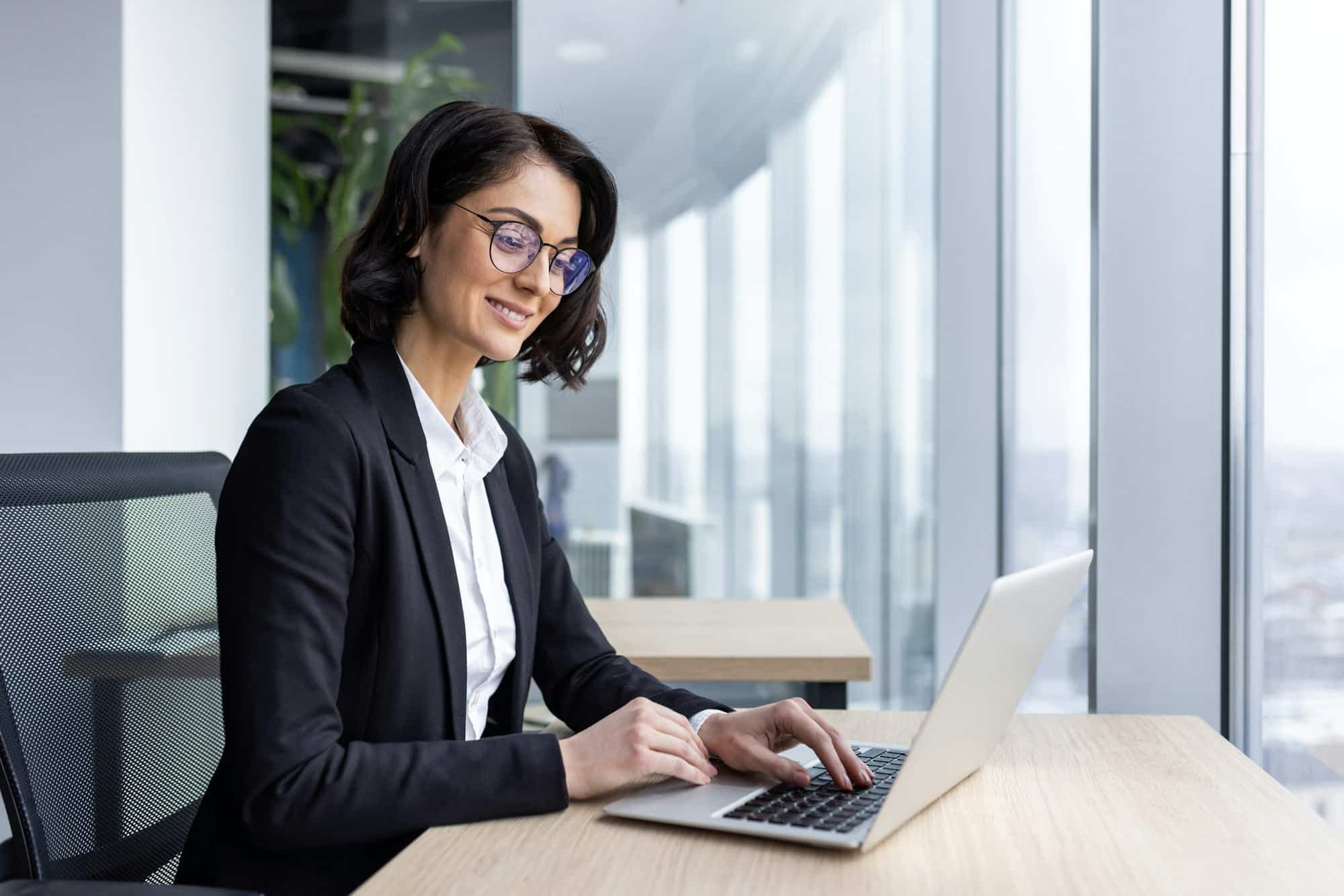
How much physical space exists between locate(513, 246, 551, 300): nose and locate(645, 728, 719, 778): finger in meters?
0.51

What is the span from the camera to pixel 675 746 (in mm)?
1015

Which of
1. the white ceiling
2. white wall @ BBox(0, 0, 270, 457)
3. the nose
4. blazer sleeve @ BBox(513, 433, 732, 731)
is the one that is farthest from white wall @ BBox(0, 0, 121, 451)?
the nose

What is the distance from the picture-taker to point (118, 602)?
122 centimetres

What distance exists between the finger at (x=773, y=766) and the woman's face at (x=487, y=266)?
0.52 meters

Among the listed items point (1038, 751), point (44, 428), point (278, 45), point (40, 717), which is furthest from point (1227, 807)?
point (278, 45)

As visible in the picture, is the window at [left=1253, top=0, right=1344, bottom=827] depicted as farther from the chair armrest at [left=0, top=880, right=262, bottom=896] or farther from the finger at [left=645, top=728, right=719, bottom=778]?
the chair armrest at [left=0, top=880, right=262, bottom=896]

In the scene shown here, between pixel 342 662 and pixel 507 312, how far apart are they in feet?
1.38

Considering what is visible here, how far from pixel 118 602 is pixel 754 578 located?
7.32 feet

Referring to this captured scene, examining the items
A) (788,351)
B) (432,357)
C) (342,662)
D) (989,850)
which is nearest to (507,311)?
(432,357)

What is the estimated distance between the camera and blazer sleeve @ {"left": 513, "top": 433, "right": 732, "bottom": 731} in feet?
4.40

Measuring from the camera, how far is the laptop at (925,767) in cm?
86

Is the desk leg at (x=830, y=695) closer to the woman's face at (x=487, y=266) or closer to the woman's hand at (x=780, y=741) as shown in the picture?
the woman's hand at (x=780, y=741)

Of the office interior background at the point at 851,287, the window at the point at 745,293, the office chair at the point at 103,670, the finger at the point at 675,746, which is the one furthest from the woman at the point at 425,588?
the window at the point at 745,293

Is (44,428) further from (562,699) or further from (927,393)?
(927,393)
